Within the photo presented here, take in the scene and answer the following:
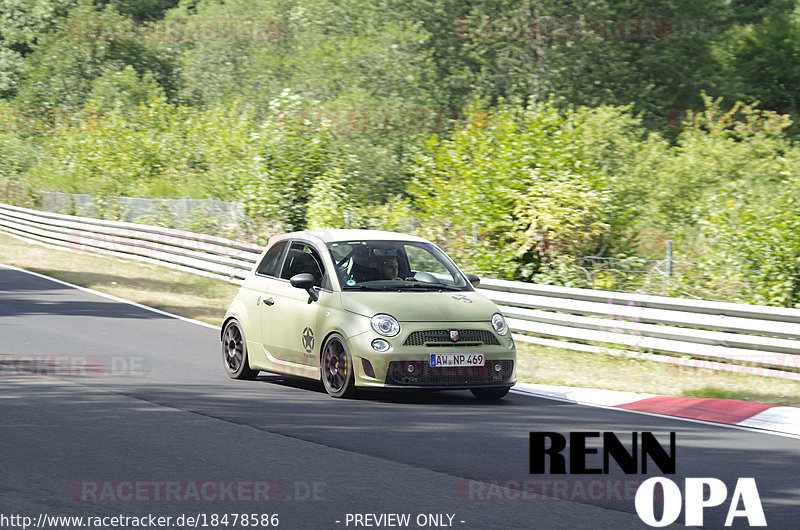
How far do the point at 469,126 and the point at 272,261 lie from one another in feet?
39.5

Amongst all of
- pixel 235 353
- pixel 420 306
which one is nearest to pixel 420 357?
pixel 420 306

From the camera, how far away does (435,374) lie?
416 inches

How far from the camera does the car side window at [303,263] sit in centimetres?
1166

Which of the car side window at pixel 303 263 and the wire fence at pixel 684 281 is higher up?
the car side window at pixel 303 263

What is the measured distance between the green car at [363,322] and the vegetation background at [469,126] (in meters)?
6.12

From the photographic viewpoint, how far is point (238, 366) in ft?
40.9

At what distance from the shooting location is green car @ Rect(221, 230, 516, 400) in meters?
10.5

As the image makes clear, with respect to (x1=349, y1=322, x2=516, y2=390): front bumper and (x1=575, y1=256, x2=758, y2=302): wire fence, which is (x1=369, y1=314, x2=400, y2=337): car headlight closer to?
(x1=349, y1=322, x2=516, y2=390): front bumper

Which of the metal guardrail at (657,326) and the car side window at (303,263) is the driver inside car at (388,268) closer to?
the car side window at (303,263)

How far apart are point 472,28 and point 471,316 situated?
31.9m

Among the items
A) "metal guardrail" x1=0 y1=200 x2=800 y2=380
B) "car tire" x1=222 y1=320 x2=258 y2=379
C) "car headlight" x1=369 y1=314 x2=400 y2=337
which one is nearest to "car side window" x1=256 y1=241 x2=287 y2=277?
"car tire" x1=222 y1=320 x2=258 y2=379

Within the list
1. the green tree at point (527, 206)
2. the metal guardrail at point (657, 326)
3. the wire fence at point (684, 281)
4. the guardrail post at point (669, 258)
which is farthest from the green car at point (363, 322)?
the green tree at point (527, 206)

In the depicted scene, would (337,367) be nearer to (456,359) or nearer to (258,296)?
(456,359)

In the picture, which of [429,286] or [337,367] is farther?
[429,286]
